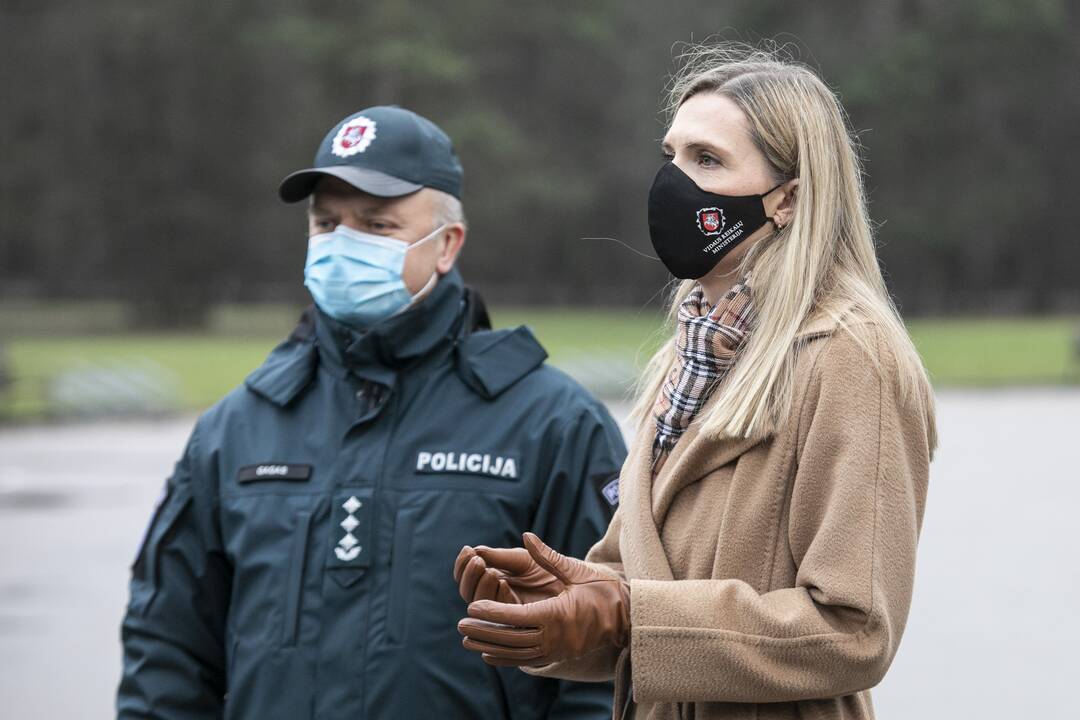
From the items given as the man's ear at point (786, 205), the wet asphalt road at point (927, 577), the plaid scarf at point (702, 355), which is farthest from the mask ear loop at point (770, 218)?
the wet asphalt road at point (927, 577)

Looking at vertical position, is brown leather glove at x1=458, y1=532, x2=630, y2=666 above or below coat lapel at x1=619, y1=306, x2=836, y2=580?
below

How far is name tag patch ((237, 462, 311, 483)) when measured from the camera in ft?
10.0

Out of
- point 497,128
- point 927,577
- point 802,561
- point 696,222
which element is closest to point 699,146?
point 696,222

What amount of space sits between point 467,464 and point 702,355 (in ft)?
2.83

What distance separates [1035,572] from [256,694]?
26.0ft

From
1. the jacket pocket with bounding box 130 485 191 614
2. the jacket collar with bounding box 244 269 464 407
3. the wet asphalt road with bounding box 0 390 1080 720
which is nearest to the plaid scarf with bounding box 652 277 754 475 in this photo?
the jacket collar with bounding box 244 269 464 407

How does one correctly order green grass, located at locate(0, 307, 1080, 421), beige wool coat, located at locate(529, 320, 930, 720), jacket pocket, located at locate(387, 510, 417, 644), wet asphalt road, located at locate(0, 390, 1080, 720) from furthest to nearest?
green grass, located at locate(0, 307, 1080, 421) < wet asphalt road, located at locate(0, 390, 1080, 720) < jacket pocket, located at locate(387, 510, 417, 644) < beige wool coat, located at locate(529, 320, 930, 720)

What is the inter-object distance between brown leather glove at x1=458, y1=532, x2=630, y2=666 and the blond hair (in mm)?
302

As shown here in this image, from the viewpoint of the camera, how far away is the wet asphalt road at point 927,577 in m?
7.00

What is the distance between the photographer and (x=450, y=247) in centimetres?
340

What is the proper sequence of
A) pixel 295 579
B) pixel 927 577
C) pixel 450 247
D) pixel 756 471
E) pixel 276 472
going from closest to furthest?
pixel 756 471, pixel 295 579, pixel 276 472, pixel 450 247, pixel 927 577

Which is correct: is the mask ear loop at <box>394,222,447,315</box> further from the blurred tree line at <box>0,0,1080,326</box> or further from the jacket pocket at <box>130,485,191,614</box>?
the blurred tree line at <box>0,0,1080,326</box>

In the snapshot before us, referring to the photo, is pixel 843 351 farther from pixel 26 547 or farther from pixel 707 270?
pixel 26 547

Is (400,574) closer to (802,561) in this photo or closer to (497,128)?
(802,561)
